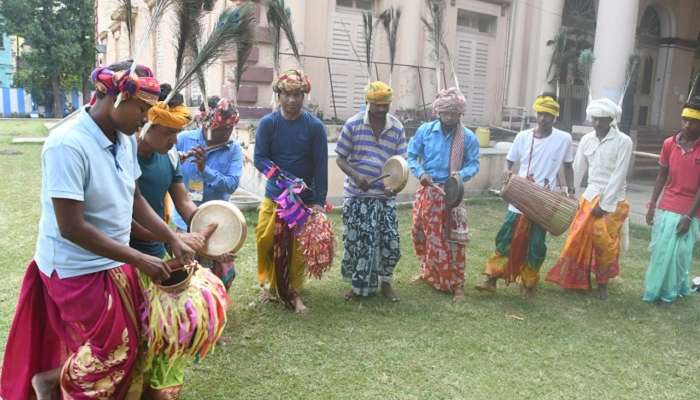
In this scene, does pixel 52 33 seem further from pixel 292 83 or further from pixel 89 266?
pixel 89 266

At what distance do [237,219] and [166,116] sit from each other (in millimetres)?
651

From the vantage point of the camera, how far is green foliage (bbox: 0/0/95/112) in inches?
1202

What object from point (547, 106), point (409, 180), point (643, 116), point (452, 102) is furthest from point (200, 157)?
point (643, 116)

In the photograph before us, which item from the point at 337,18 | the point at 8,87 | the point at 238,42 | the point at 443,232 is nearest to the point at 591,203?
the point at 443,232

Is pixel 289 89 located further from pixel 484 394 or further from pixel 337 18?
pixel 337 18

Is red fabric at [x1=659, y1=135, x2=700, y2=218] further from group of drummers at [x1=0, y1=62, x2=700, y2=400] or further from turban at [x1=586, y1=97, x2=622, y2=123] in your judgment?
turban at [x1=586, y1=97, x2=622, y2=123]

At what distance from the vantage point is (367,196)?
16.7ft

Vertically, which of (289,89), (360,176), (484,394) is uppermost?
(289,89)

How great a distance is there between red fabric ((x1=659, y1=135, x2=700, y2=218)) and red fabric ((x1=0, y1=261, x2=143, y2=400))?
4.69m

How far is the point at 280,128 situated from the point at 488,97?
34.3 feet

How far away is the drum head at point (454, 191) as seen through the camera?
498 centimetres

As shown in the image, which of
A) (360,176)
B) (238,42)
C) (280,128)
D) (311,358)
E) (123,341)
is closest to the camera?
(123,341)

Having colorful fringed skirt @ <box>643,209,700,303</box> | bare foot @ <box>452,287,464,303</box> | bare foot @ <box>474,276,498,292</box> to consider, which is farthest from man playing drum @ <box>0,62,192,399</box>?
colorful fringed skirt @ <box>643,209,700,303</box>

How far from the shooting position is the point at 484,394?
11.9 feet
